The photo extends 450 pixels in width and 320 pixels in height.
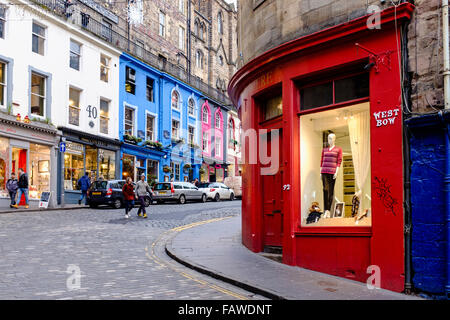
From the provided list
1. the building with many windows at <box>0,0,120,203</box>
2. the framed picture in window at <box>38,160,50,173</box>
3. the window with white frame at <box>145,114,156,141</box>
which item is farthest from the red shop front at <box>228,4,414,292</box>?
the window with white frame at <box>145,114,156,141</box>

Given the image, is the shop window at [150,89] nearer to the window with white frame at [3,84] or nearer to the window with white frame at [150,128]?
the window with white frame at [150,128]

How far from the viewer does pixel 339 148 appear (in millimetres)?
8781

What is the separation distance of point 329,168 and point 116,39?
25642 millimetres

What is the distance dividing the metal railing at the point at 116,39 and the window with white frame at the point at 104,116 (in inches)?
151

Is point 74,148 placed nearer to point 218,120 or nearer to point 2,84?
point 2,84

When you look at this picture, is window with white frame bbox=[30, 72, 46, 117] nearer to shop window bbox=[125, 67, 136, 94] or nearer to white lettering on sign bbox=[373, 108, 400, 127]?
shop window bbox=[125, 67, 136, 94]

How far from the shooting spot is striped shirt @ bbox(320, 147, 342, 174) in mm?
8812

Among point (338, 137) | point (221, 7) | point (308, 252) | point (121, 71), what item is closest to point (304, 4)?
point (338, 137)

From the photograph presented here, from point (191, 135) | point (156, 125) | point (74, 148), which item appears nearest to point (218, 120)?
point (191, 135)

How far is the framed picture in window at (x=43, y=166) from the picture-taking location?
24.3 m
